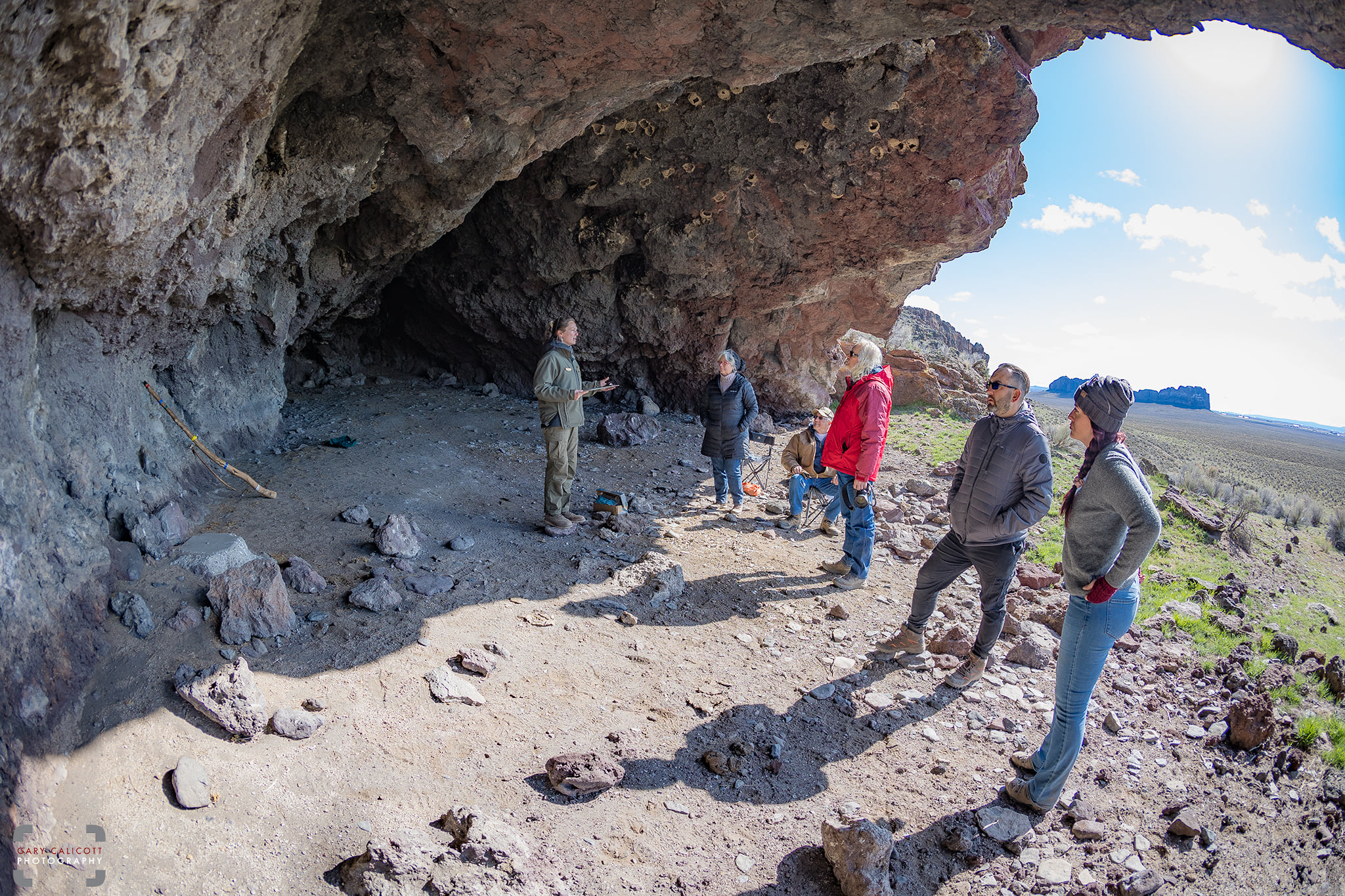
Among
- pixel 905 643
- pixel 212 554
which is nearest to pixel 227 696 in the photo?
pixel 212 554

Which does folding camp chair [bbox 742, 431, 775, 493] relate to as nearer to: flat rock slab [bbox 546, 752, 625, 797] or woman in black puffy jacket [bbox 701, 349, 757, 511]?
woman in black puffy jacket [bbox 701, 349, 757, 511]

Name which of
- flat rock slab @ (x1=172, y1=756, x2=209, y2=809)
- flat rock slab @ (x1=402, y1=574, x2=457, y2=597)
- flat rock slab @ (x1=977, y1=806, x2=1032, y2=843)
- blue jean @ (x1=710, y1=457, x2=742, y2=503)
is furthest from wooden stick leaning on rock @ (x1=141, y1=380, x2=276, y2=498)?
flat rock slab @ (x1=977, y1=806, x2=1032, y2=843)

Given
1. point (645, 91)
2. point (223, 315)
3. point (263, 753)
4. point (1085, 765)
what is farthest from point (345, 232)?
point (1085, 765)

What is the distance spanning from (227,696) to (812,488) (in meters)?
5.34

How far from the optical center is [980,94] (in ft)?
23.4

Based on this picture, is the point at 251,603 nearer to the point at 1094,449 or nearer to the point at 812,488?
the point at 1094,449

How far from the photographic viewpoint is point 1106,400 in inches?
126

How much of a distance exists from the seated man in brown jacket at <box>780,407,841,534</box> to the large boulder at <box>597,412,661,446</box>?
3215 mm

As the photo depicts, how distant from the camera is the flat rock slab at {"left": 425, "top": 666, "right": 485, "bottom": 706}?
394 centimetres

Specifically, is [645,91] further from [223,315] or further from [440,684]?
[223,315]

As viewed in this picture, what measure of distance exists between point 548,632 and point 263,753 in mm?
1891

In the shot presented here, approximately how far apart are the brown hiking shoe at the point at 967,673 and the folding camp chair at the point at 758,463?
371 cm

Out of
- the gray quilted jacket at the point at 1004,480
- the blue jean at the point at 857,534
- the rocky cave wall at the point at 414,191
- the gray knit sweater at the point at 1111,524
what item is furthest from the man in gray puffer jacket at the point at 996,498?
the rocky cave wall at the point at 414,191

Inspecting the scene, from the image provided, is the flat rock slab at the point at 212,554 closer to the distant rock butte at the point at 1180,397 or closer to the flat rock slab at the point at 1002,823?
the flat rock slab at the point at 1002,823
